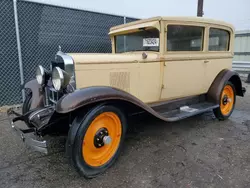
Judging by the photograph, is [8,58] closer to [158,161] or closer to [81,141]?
[81,141]

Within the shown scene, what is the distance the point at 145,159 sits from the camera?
2.69 m

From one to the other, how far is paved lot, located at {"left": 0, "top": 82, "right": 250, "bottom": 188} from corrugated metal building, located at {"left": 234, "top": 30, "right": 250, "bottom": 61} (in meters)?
7.22

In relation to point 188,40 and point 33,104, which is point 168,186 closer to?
point 33,104

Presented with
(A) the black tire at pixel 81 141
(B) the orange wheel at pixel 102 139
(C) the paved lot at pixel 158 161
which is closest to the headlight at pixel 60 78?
(A) the black tire at pixel 81 141

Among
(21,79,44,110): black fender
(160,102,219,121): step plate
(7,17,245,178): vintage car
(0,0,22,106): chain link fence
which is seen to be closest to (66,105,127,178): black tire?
(7,17,245,178): vintage car

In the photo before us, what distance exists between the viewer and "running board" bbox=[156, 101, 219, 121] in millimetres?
3156

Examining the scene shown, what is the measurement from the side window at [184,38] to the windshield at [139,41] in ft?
0.68

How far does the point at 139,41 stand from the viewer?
3436mm

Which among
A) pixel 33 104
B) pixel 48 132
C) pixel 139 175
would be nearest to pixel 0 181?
pixel 48 132

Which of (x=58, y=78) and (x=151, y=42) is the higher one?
(x=151, y=42)

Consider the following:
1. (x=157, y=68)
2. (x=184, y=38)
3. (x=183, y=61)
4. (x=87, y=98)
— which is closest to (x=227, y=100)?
(x=183, y=61)

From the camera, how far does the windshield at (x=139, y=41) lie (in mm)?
3201

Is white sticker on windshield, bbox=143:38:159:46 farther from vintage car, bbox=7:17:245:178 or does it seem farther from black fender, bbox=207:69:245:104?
black fender, bbox=207:69:245:104

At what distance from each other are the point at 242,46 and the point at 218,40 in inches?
278
